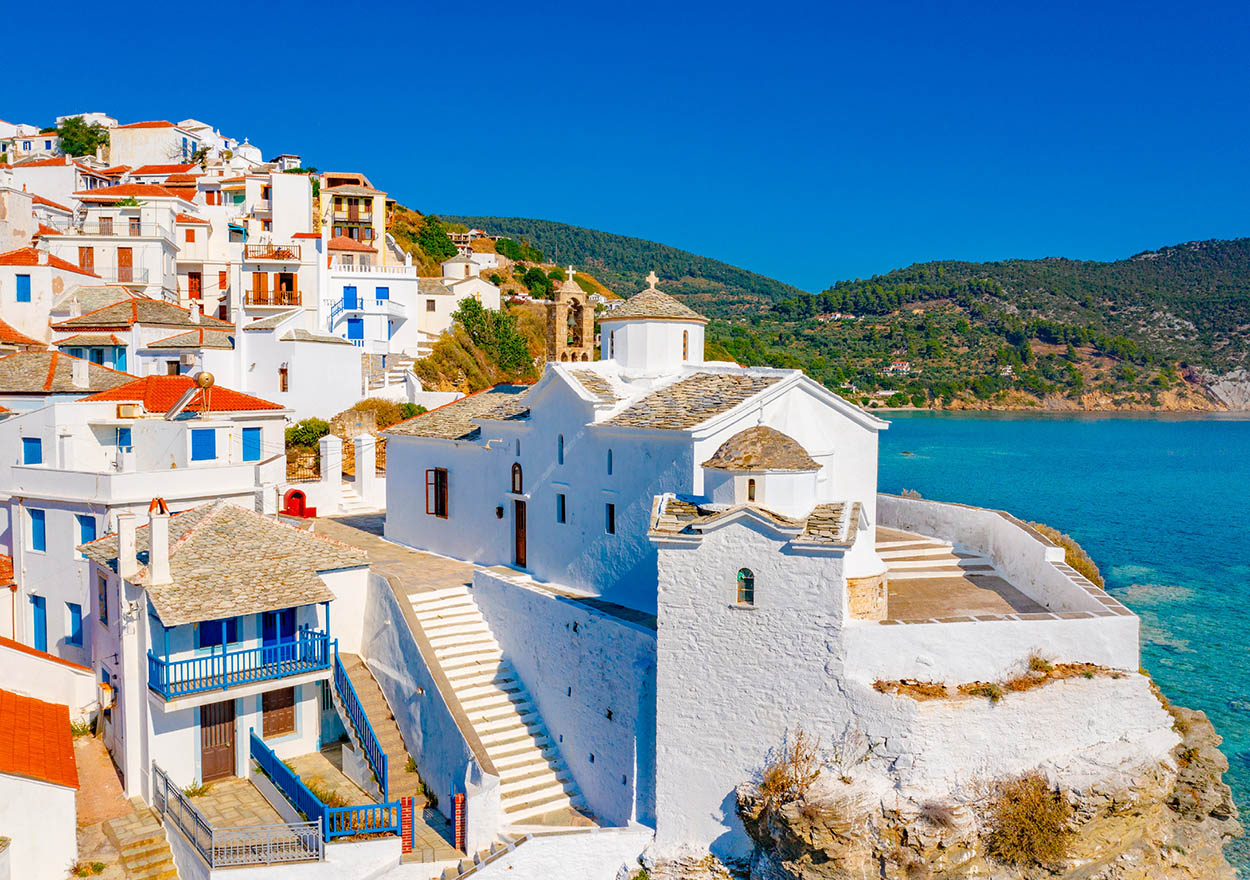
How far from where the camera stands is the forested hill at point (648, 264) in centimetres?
16062

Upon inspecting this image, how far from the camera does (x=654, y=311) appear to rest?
71.4 feet

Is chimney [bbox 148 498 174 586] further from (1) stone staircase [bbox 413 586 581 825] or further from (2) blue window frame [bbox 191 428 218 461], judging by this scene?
(2) blue window frame [bbox 191 428 218 461]

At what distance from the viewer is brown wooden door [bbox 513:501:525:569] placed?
78.6 ft

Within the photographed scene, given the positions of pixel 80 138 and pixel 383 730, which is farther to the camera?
pixel 80 138

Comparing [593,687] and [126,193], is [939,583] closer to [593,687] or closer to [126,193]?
[593,687]

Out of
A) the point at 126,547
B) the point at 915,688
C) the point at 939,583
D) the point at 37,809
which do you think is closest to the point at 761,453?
the point at 915,688

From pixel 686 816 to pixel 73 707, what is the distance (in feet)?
43.3

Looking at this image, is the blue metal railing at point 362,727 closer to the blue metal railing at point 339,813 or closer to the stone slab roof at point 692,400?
the blue metal railing at point 339,813

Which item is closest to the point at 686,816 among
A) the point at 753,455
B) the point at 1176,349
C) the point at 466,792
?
the point at 466,792

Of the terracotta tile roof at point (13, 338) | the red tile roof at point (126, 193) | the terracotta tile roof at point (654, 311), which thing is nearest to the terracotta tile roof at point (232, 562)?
the terracotta tile roof at point (654, 311)

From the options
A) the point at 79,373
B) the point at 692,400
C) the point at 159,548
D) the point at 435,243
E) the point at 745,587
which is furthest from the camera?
the point at 435,243

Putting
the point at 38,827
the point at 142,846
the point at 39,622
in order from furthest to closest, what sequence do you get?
1. the point at 39,622
2. the point at 142,846
3. the point at 38,827

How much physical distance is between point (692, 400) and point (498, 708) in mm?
7495

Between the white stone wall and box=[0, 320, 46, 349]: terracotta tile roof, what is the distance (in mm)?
26763
